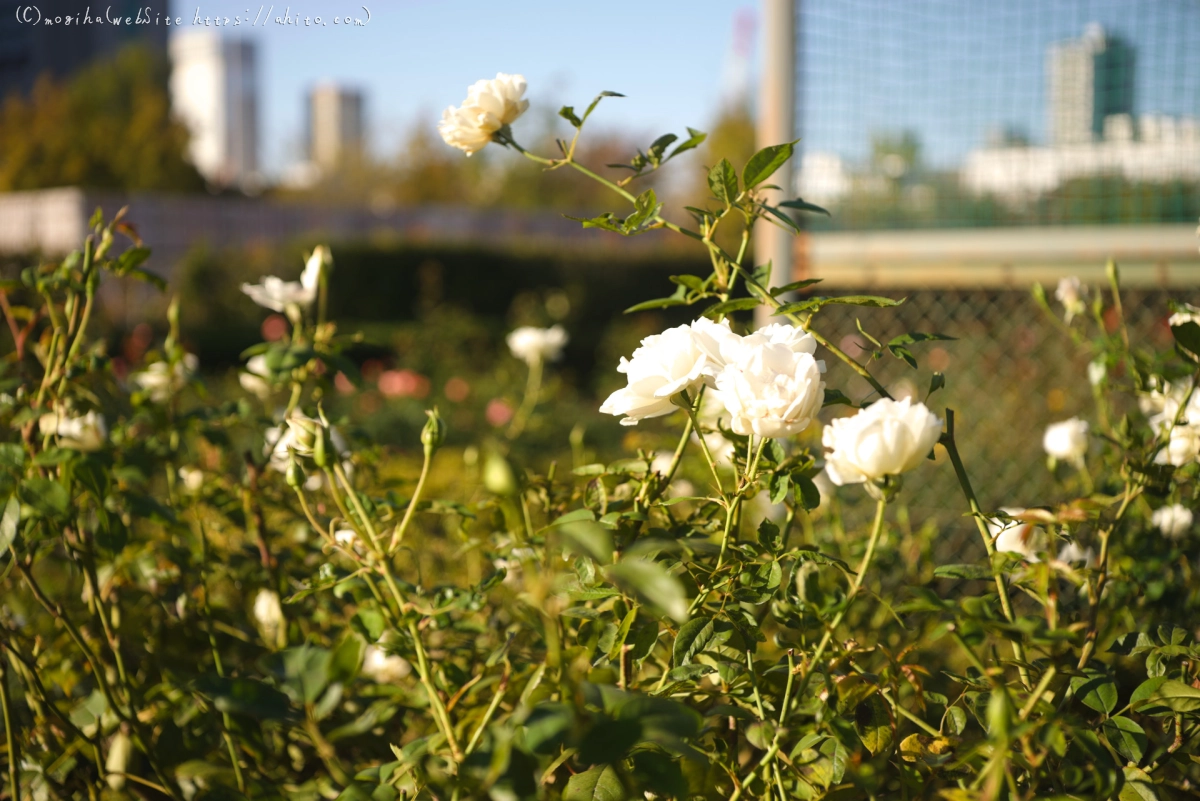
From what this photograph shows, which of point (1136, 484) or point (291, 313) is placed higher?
point (291, 313)

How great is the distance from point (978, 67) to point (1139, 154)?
42cm

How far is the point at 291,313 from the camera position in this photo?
3.67 feet

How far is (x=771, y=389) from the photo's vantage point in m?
0.64

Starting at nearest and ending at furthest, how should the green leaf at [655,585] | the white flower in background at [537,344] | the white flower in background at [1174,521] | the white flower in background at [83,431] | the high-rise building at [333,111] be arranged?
the green leaf at [655,585]
the white flower in background at [83,431]
the white flower in background at [1174,521]
the white flower in background at [537,344]
the high-rise building at [333,111]

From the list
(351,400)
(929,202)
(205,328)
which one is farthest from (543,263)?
(929,202)

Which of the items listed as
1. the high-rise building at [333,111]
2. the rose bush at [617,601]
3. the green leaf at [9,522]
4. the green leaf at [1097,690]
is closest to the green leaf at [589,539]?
the rose bush at [617,601]

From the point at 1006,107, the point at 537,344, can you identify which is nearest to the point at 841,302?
the point at 537,344

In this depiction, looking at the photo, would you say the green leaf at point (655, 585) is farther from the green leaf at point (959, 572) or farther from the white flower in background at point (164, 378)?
the white flower in background at point (164, 378)

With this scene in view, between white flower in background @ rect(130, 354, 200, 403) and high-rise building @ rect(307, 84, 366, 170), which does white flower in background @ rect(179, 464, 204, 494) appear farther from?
high-rise building @ rect(307, 84, 366, 170)

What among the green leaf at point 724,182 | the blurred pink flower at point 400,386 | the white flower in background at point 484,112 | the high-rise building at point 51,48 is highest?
the high-rise building at point 51,48

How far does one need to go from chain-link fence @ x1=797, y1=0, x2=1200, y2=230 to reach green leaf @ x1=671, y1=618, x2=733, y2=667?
176 cm

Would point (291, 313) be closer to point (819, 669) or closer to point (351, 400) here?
point (819, 669)

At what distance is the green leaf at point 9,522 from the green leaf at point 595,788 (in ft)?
1.62

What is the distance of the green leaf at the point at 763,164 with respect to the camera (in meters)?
0.74
